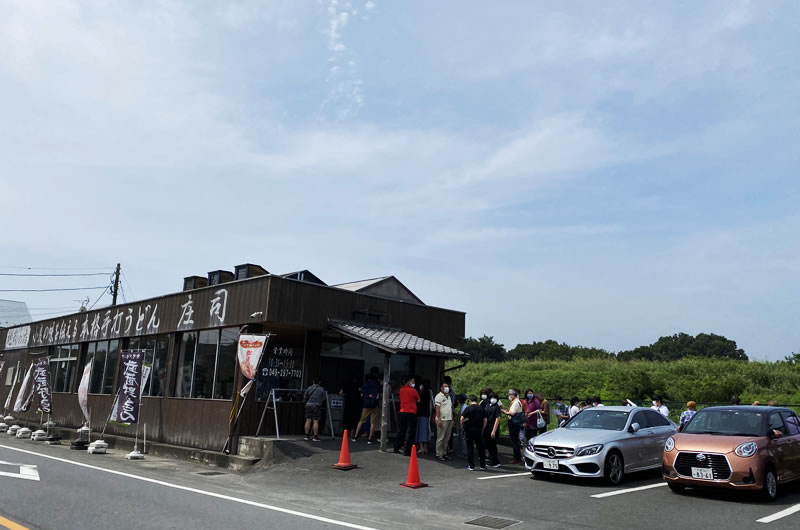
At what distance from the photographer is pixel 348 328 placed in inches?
625

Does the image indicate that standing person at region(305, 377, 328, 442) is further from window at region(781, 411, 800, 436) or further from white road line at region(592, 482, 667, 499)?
window at region(781, 411, 800, 436)

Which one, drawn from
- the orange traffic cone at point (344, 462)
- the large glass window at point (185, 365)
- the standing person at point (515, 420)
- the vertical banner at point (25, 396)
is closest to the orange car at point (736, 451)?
the standing person at point (515, 420)

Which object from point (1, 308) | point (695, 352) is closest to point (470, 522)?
point (1, 308)

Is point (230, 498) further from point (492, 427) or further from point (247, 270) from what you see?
point (247, 270)

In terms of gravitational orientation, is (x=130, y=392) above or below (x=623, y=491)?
above

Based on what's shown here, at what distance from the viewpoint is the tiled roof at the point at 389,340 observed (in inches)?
570

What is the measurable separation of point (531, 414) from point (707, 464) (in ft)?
19.4

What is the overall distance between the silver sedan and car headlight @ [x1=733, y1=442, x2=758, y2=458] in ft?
7.39

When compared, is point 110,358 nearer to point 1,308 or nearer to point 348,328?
point 348,328

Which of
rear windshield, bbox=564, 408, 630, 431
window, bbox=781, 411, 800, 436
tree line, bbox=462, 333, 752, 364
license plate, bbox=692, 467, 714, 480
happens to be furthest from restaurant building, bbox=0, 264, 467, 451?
tree line, bbox=462, 333, 752, 364

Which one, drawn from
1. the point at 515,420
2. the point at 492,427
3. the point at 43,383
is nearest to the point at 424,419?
the point at 492,427

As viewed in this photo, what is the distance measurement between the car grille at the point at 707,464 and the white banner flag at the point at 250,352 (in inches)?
363

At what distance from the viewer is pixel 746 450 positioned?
9.37 meters

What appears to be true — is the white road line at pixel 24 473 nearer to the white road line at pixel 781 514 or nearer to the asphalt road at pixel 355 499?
the asphalt road at pixel 355 499
